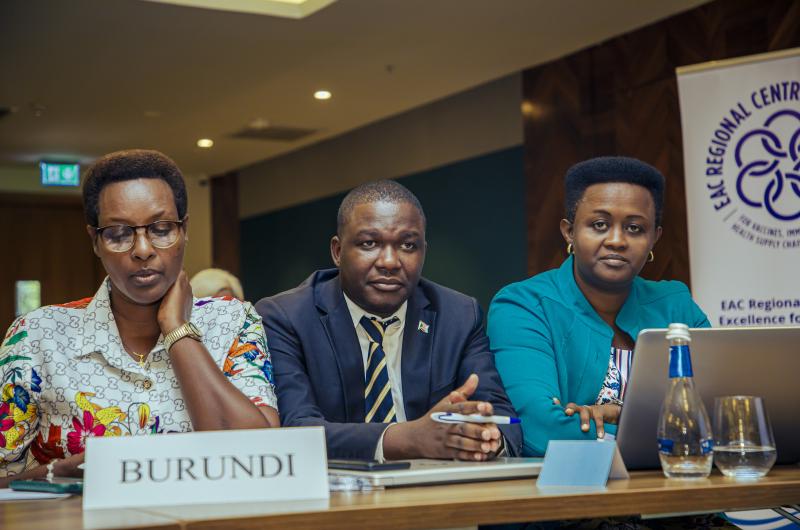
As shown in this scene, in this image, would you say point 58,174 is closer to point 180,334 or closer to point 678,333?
point 180,334

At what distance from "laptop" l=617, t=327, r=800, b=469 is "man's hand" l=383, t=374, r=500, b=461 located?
8.9 inches

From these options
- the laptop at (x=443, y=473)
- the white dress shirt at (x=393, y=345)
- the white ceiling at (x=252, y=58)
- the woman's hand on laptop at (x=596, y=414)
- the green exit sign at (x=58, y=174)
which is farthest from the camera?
the green exit sign at (x=58, y=174)

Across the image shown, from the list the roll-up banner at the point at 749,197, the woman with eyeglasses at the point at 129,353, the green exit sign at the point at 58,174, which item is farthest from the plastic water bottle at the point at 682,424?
the green exit sign at the point at 58,174

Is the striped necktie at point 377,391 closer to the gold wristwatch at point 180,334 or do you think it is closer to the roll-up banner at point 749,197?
the gold wristwatch at point 180,334

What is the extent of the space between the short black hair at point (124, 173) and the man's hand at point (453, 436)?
62 centimetres

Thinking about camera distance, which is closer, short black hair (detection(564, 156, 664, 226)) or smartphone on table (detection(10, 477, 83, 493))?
smartphone on table (detection(10, 477, 83, 493))

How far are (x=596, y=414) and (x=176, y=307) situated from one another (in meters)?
0.84

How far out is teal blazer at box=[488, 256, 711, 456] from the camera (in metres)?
2.11

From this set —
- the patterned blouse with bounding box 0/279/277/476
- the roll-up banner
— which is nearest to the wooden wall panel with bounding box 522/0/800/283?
the roll-up banner

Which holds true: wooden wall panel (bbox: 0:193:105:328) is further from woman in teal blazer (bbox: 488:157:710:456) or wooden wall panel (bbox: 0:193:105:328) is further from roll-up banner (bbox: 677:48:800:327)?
woman in teal blazer (bbox: 488:157:710:456)

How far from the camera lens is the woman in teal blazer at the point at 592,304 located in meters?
2.24

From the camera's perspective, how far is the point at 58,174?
10.3 metres

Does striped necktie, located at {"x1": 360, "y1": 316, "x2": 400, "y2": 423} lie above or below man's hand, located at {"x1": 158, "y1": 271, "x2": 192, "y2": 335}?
below

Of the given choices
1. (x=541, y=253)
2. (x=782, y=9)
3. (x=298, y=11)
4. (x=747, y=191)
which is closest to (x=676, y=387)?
(x=747, y=191)
